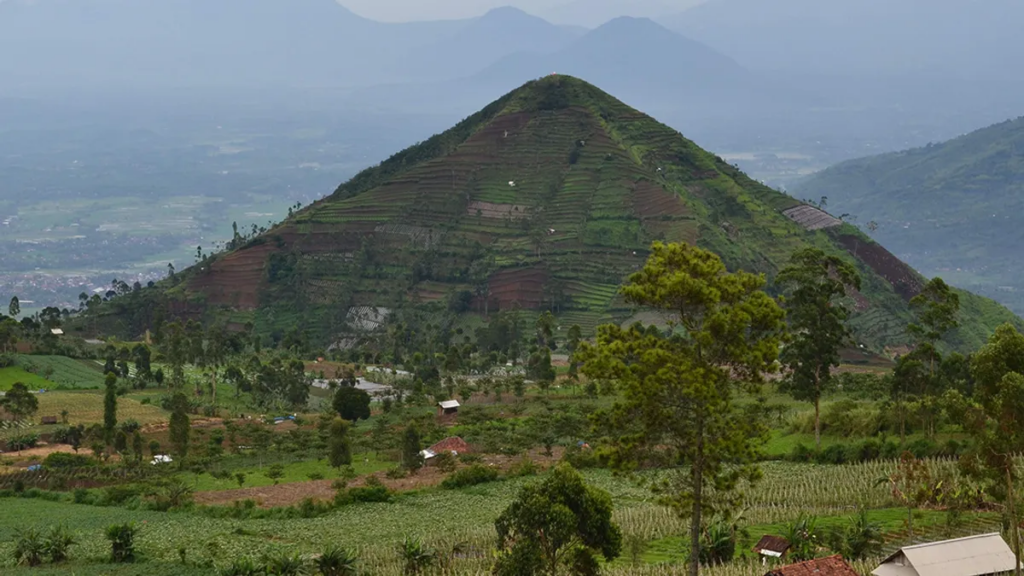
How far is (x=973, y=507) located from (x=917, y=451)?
877 centimetres

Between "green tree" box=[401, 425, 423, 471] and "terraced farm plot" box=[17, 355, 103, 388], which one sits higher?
"terraced farm plot" box=[17, 355, 103, 388]

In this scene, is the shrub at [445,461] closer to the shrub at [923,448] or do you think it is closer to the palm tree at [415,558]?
the palm tree at [415,558]

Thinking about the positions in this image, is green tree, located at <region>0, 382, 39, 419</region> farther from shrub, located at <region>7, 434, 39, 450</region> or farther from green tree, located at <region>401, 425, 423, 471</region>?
green tree, located at <region>401, 425, 423, 471</region>

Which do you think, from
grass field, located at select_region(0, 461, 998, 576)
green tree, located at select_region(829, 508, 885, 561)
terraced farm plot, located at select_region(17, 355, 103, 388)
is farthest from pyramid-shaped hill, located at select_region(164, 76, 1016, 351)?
green tree, located at select_region(829, 508, 885, 561)

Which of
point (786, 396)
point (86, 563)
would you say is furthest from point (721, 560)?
point (786, 396)

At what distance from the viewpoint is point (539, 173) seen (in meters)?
125

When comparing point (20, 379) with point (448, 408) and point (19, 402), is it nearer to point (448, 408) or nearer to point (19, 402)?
point (19, 402)

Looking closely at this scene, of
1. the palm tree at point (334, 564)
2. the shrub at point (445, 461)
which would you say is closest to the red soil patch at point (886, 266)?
the shrub at point (445, 461)

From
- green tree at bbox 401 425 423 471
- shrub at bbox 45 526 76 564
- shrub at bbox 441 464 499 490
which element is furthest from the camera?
green tree at bbox 401 425 423 471

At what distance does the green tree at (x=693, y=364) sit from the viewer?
25.7 m

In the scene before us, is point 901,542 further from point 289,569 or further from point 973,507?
point 289,569

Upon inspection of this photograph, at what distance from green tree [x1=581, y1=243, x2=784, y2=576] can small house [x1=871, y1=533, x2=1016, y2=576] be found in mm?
7280

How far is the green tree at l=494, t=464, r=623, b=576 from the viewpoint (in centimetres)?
2902

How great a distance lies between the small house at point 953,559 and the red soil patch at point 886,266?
8368cm
